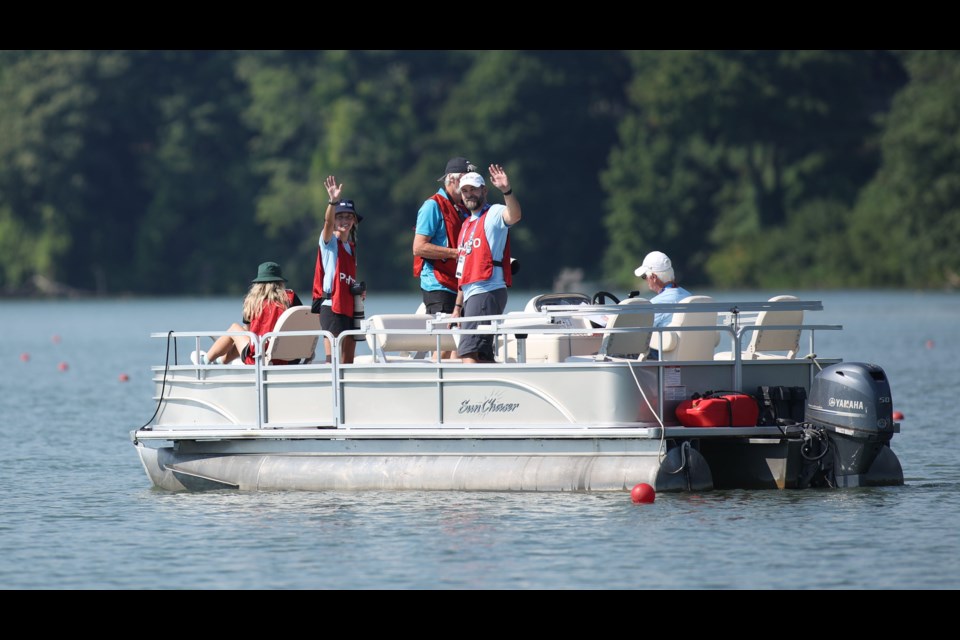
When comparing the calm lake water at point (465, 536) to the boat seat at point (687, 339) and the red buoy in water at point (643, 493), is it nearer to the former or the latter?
the red buoy in water at point (643, 493)

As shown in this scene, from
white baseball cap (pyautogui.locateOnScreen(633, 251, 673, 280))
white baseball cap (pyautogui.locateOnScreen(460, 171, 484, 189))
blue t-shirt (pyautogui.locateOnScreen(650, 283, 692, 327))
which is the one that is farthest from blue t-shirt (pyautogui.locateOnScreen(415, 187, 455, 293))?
blue t-shirt (pyautogui.locateOnScreen(650, 283, 692, 327))

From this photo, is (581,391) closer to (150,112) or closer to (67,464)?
(67,464)

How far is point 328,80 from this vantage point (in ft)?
283

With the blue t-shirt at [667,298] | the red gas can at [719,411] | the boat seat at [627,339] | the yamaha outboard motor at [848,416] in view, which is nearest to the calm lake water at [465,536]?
the yamaha outboard motor at [848,416]

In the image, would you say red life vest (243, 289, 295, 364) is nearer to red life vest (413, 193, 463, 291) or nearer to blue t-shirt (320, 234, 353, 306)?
blue t-shirt (320, 234, 353, 306)

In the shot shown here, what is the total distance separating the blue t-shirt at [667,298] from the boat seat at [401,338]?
5.52ft

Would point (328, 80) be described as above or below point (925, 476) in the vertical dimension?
above

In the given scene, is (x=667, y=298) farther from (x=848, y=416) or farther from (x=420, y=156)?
(x=420, y=156)

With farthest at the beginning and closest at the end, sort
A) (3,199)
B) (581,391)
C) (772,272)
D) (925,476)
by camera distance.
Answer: (3,199), (772,272), (925,476), (581,391)

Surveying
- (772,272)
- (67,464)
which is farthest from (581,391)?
(772,272)

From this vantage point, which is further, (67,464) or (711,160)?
(711,160)
